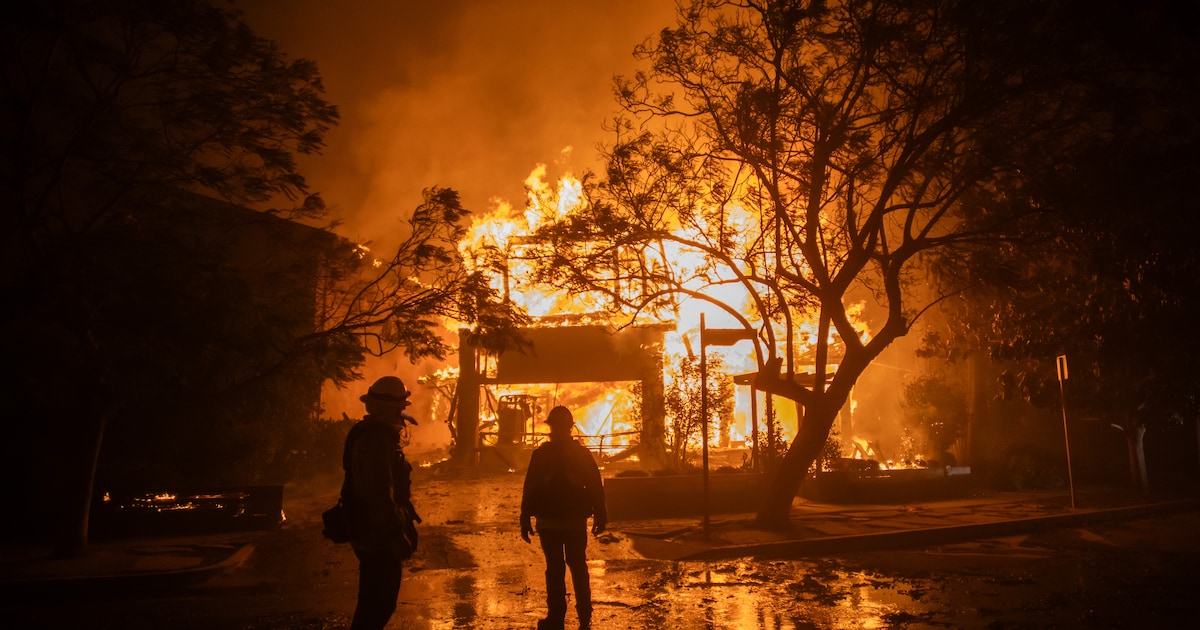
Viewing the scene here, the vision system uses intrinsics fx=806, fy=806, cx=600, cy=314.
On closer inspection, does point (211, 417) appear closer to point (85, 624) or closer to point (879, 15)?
point (85, 624)

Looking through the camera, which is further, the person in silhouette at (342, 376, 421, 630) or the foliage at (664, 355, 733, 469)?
the foliage at (664, 355, 733, 469)

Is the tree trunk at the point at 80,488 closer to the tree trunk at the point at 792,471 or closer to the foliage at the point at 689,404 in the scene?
the tree trunk at the point at 792,471

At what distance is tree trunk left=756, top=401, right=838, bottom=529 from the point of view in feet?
41.5

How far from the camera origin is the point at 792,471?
12727 mm

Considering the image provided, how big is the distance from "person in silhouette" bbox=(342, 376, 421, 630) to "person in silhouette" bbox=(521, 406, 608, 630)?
1329 millimetres

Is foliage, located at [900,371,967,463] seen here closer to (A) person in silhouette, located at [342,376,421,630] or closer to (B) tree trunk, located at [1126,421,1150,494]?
(B) tree trunk, located at [1126,421,1150,494]

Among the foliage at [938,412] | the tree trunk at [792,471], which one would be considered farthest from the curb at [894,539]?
the foliage at [938,412]

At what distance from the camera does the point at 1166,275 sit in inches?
536

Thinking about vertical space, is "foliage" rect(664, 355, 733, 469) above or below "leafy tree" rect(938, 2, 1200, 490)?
below

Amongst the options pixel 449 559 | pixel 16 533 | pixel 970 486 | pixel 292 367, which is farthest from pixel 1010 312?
pixel 16 533

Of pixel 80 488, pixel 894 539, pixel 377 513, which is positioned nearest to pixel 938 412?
pixel 894 539

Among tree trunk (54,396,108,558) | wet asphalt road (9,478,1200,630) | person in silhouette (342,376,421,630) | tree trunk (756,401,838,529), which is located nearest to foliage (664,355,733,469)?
tree trunk (756,401,838,529)

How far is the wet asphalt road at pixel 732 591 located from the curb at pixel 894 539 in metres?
0.36

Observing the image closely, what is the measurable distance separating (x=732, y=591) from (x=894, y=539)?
4.40m
